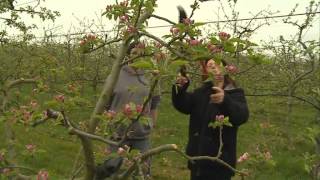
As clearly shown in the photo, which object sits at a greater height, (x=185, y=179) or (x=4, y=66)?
(x=4, y=66)

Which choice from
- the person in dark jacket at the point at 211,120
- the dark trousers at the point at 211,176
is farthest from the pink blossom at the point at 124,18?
the dark trousers at the point at 211,176

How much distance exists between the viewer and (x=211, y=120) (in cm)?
389

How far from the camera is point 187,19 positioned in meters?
2.22

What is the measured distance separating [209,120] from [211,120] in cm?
→ 4

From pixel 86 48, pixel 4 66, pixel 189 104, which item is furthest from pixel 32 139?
pixel 86 48

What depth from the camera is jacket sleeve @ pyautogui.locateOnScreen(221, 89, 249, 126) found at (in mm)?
3668

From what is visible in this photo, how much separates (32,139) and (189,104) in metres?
5.93

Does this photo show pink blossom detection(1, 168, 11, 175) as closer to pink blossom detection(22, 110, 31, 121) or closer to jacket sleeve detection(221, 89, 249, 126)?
pink blossom detection(22, 110, 31, 121)

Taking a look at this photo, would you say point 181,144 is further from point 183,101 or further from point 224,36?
point 224,36

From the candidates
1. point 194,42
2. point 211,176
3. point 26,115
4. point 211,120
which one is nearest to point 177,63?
point 194,42

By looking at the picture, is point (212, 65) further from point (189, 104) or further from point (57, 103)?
point (189, 104)

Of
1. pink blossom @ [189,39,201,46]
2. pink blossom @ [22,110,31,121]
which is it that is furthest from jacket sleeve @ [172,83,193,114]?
pink blossom @ [189,39,201,46]

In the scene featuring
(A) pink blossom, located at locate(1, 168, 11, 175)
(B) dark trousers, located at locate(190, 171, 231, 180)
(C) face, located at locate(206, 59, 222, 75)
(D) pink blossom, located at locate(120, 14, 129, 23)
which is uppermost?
(D) pink blossom, located at locate(120, 14, 129, 23)

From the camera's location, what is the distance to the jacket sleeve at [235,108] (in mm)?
3668
